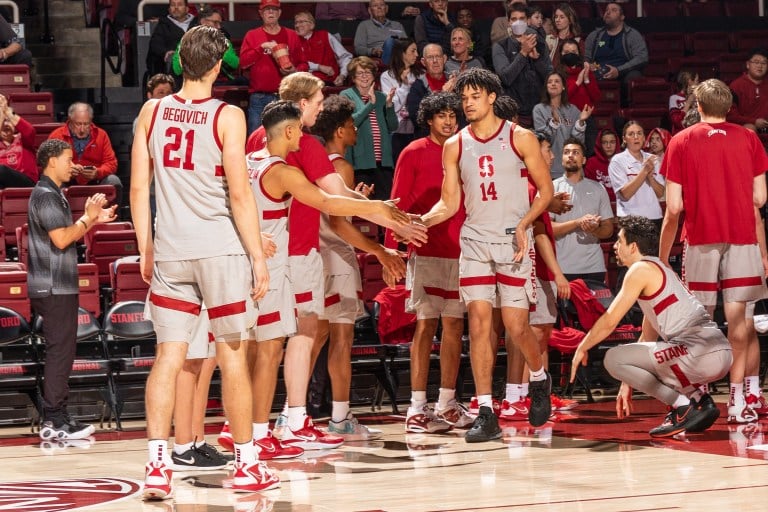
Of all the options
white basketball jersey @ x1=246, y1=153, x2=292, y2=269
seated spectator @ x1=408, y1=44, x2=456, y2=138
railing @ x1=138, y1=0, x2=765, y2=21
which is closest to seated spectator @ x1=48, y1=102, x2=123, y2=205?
railing @ x1=138, y1=0, x2=765, y2=21

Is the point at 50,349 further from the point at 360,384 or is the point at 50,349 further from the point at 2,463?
the point at 360,384

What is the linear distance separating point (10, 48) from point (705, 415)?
8.53 m

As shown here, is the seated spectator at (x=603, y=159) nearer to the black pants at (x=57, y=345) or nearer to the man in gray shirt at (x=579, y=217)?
the man in gray shirt at (x=579, y=217)

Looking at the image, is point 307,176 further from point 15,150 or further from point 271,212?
point 15,150

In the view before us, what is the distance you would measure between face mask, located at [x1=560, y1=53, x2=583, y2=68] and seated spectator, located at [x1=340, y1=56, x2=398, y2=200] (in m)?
2.52

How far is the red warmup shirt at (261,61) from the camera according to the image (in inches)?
476

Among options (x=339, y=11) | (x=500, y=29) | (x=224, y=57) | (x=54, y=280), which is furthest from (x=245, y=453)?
(x=339, y=11)

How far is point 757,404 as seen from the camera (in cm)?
786

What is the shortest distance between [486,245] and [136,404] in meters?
3.15

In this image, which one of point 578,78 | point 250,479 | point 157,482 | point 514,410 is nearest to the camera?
point 157,482

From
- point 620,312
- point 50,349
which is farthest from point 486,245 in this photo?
point 50,349

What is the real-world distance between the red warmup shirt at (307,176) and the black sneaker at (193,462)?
4.21 ft

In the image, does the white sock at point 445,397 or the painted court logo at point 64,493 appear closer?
the painted court logo at point 64,493

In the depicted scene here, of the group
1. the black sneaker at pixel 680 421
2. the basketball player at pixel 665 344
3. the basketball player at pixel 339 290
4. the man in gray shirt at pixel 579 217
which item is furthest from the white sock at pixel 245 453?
the man in gray shirt at pixel 579 217
